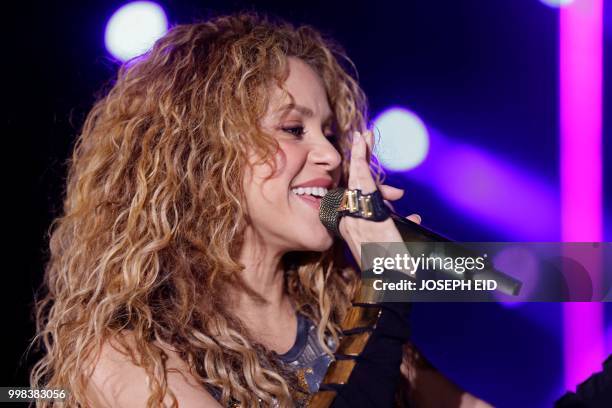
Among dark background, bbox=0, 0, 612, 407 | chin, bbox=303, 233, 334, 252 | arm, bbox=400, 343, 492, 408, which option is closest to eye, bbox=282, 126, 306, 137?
chin, bbox=303, 233, 334, 252

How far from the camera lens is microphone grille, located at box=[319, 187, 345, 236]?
51.3 inches

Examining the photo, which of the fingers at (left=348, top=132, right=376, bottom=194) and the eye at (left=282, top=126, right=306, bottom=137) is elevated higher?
the eye at (left=282, top=126, right=306, bottom=137)

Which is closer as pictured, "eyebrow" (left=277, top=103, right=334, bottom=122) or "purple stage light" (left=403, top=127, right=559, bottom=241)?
"eyebrow" (left=277, top=103, right=334, bottom=122)

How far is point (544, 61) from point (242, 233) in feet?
4.12

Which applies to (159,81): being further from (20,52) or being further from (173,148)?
(20,52)

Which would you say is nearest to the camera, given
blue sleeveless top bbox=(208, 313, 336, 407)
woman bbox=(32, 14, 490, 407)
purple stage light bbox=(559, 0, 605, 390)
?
woman bbox=(32, 14, 490, 407)

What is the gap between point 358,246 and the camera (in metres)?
1.24

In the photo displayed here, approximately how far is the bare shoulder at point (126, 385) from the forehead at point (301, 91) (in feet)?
2.06

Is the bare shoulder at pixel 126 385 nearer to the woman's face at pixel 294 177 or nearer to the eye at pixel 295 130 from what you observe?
the woman's face at pixel 294 177

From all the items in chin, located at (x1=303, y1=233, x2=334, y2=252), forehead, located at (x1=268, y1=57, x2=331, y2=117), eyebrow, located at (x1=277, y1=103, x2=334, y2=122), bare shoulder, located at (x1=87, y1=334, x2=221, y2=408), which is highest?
forehead, located at (x1=268, y1=57, x2=331, y2=117)

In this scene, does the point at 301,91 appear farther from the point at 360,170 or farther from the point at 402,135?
the point at 402,135

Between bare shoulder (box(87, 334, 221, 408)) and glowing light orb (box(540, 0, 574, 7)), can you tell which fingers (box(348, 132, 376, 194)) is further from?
glowing light orb (box(540, 0, 574, 7))

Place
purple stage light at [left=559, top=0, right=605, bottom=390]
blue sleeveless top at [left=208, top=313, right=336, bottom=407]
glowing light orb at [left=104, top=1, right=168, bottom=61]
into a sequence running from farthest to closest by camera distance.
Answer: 1. purple stage light at [left=559, top=0, right=605, bottom=390]
2. glowing light orb at [left=104, top=1, right=168, bottom=61]
3. blue sleeveless top at [left=208, top=313, right=336, bottom=407]

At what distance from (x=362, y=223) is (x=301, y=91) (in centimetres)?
50
